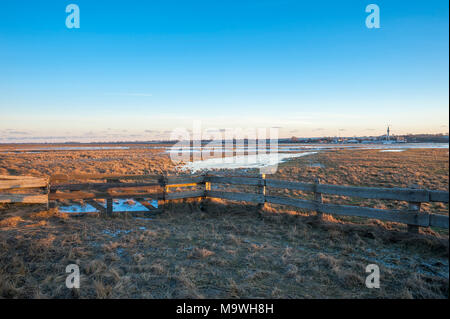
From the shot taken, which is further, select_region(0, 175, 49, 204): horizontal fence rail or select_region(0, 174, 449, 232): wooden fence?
select_region(0, 175, 49, 204): horizontal fence rail

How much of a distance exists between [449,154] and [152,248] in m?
5.61

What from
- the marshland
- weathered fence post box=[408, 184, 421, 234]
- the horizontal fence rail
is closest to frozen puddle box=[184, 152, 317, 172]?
the horizontal fence rail

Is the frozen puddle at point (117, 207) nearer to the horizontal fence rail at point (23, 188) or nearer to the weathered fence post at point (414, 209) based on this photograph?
the horizontal fence rail at point (23, 188)

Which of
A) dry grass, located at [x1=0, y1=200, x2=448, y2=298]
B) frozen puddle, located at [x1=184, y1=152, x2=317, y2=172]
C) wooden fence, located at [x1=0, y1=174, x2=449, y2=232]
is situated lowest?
frozen puddle, located at [x1=184, y1=152, x2=317, y2=172]

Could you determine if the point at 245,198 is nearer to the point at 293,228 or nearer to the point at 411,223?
the point at 293,228

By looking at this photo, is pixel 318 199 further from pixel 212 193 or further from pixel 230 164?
pixel 230 164

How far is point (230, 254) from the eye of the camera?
555cm

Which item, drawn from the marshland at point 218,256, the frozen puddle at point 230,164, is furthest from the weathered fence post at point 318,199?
the frozen puddle at point 230,164

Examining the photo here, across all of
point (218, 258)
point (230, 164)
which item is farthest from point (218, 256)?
point (230, 164)

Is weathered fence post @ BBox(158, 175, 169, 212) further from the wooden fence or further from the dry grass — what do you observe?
the dry grass

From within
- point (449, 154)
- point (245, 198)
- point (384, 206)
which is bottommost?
point (384, 206)

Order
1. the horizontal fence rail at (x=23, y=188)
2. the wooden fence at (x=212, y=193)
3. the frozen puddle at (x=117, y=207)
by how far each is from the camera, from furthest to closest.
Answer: the frozen puddle at (x=117, y=207) < the horizontal fence rail at (x=23, y=188) < the wooden fence at (x=212, y=193)

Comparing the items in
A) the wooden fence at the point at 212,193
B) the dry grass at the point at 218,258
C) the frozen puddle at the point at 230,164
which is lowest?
the frozen puddle at the point at 230,164
